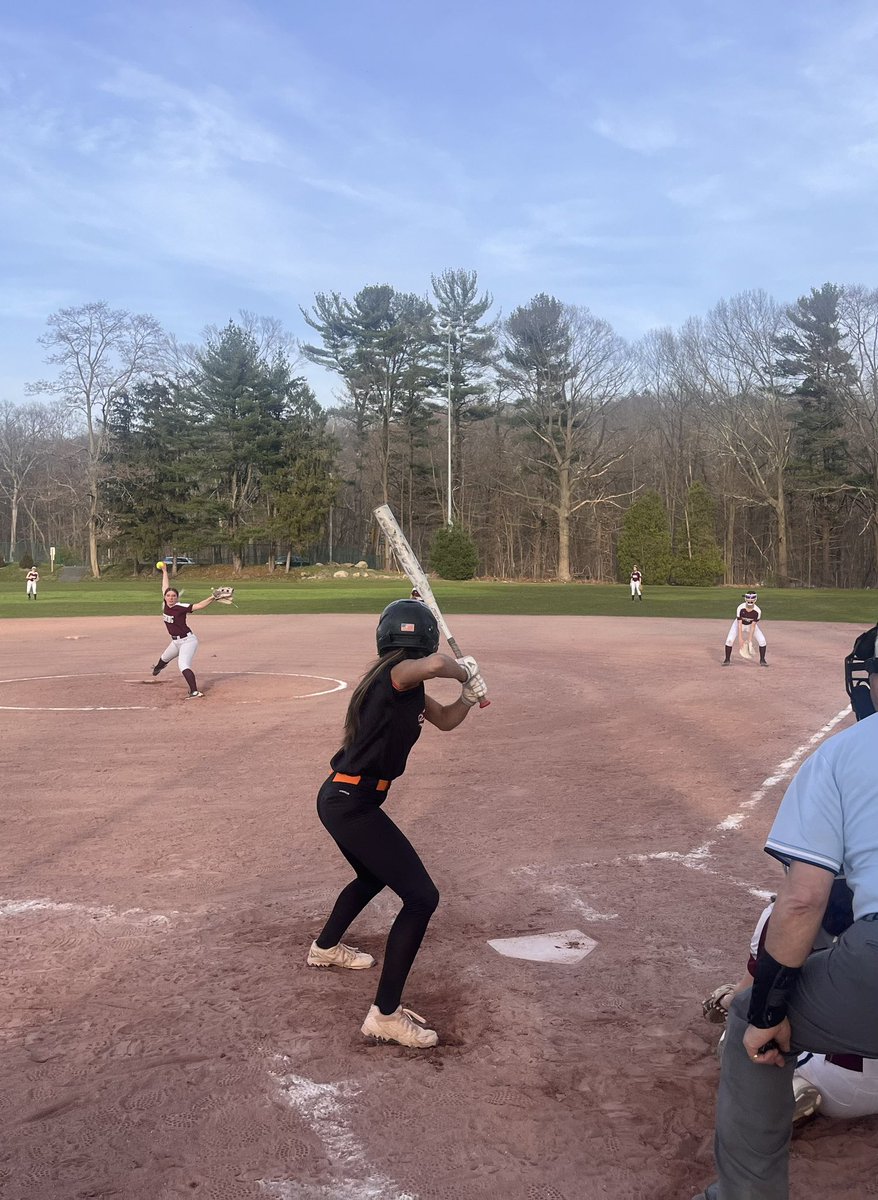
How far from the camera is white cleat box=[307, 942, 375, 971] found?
209 inches

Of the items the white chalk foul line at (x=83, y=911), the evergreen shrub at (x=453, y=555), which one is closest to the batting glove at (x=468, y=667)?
the white chalk foul line at (x=83, y=911)

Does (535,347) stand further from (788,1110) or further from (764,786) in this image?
(788,1110)

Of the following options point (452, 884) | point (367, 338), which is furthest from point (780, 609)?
point (367, 338)

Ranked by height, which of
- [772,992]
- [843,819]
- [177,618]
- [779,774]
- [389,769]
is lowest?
[779,774]

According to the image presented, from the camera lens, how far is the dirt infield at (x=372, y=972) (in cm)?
360

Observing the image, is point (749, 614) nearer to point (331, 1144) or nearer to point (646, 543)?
point (331, 1144)

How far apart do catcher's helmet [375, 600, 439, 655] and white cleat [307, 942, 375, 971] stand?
174 cm

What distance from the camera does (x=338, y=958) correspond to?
5309 mm

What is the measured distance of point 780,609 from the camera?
127 feet

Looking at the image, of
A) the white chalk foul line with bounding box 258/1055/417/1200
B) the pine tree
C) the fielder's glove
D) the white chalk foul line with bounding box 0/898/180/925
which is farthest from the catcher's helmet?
the pine tree

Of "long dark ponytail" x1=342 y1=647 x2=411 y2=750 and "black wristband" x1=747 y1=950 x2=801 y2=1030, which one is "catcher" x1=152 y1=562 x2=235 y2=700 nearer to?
"long dark ponytail" x1=342 y1=647 x2=411 y2=750

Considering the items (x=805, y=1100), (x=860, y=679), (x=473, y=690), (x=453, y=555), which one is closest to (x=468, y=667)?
(x=473, y=690)

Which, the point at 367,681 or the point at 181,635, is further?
the point at 181,635

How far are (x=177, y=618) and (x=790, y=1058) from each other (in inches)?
560
